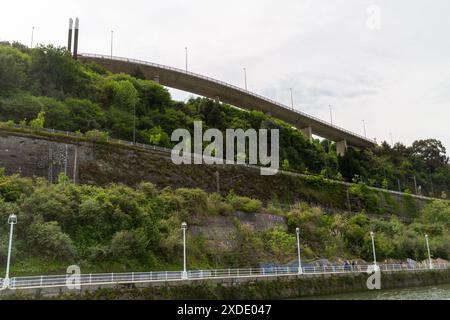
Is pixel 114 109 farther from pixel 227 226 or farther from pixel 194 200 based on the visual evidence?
pixel 227 226

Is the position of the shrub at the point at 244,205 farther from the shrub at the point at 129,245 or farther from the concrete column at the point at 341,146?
the concrete column at the point at 341,146

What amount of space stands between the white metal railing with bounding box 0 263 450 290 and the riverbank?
1.16 ft

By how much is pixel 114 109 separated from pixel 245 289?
37004mm

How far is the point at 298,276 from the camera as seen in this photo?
104ft

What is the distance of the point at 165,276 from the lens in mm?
26047

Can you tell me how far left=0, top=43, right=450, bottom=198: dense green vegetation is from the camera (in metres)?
50.7

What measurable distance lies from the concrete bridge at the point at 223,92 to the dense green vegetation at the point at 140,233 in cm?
3740

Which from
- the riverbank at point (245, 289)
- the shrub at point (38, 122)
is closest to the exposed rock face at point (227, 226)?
the riverbank at point (245, 289)

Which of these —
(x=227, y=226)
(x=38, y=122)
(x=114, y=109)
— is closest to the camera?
(x=227, y=226)

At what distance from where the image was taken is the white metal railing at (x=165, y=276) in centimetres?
2171

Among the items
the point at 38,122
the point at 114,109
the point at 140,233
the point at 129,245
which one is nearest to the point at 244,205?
the point at 140,233
